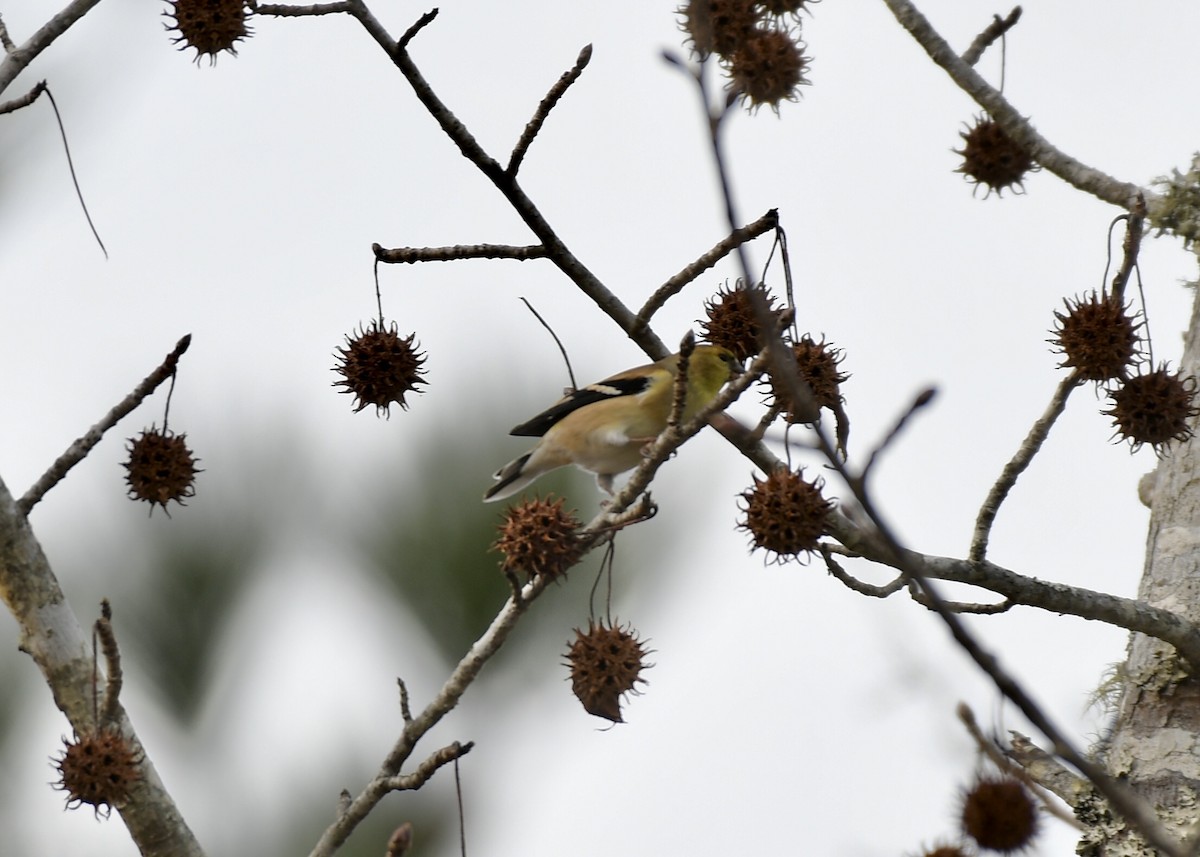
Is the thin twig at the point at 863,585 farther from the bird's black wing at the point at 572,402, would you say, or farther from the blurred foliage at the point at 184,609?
the blurred foliage at the point at 184,609

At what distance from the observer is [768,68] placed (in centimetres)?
314

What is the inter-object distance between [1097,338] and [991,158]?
587mm

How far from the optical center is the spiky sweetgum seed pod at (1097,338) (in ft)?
10.0

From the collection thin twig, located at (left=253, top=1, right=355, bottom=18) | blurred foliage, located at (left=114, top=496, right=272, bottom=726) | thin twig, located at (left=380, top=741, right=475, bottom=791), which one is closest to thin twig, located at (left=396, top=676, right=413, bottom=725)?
thin twig, located at (left=380, top=741, right=475, bottom=791)

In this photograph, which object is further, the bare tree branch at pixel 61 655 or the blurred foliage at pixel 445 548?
the blurred foliage at pixel 445 548

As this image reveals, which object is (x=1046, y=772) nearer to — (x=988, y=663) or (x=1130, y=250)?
(x=1130, y=250)

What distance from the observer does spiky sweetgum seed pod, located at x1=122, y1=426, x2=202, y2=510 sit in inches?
127

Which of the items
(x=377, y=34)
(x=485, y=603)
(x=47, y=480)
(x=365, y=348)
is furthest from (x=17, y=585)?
(x=485, y=603)

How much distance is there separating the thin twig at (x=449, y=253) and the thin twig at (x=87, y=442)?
0.53 m

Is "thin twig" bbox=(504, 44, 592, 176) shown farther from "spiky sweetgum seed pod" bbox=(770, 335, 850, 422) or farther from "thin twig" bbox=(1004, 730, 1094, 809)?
"thin twig" bbox=(1004, 730, 1094, 809)

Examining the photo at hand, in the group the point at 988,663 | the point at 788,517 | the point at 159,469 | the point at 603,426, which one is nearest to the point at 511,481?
the point at 603,426

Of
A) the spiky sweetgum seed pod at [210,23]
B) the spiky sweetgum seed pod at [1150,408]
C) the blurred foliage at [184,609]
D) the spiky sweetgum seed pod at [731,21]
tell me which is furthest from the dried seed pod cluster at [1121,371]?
the blurred foliage at [184,609]

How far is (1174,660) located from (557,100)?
6.69ft

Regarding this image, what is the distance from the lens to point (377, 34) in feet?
9.46
